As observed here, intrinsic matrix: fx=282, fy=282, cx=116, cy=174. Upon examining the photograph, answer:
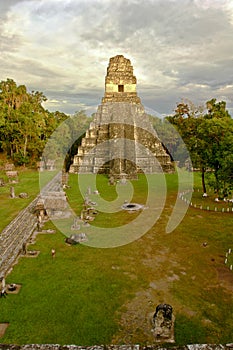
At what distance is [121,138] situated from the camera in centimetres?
4128

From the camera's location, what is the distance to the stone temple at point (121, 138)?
39.8 metres

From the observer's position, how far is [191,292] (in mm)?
11148

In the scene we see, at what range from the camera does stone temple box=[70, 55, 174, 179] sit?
39781 mm

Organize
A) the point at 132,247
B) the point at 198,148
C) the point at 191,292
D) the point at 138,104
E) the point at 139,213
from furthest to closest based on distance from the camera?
the point at 138,104 < the point at 198,148 < the point at 139,213 < the point at 132,247 < the point at 191,292

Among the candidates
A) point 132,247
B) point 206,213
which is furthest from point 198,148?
point 132,247

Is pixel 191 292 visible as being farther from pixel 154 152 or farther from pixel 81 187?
pixel 154 152

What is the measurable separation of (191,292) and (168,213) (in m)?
10.8

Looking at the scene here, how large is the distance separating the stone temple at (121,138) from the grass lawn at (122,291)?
21.3m

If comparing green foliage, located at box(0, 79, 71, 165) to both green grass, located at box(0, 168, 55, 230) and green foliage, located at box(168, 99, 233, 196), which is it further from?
green foliage, located at box(168, 99, 233, 196)

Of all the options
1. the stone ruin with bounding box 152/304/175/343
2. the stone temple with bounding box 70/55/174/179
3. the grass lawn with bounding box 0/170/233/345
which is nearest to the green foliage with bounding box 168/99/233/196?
the grass lawn with bounding box 0/170/233/345

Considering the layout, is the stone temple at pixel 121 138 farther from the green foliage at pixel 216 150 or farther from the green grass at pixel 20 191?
the green foliage at pixel 216 150

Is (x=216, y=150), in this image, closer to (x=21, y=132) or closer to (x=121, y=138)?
(x=121, y=138)

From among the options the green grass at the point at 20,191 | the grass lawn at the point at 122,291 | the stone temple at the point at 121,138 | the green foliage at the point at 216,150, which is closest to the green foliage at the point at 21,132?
the green grass at the point at 20,191

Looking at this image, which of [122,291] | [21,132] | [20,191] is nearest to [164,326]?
[122,291]
